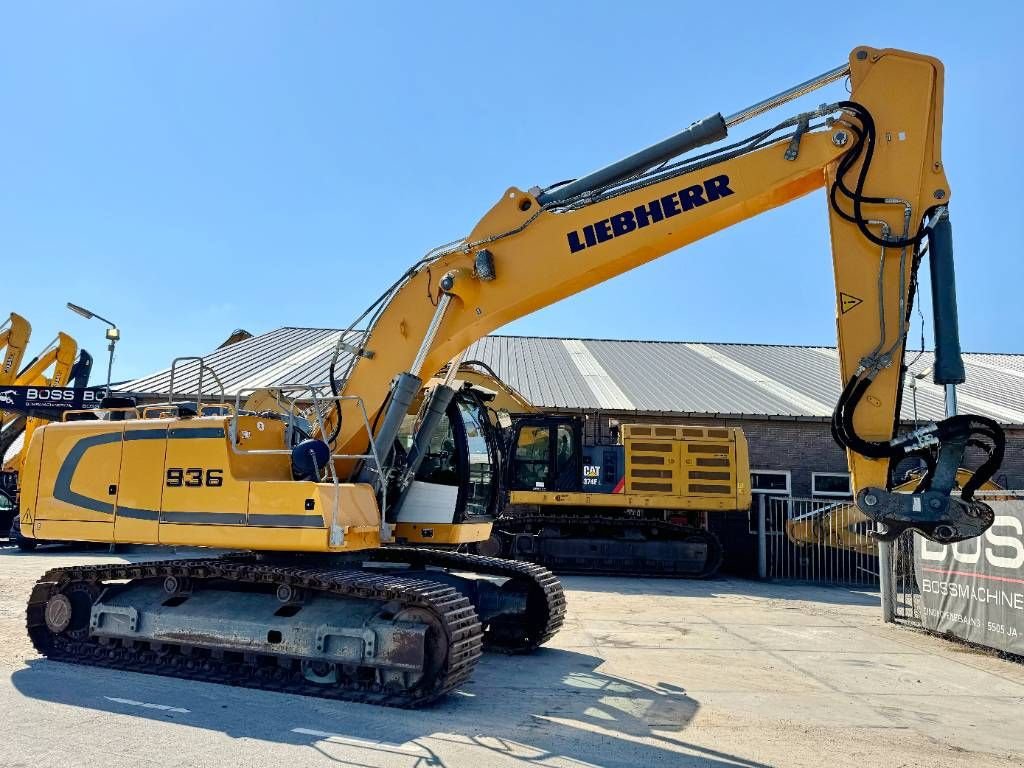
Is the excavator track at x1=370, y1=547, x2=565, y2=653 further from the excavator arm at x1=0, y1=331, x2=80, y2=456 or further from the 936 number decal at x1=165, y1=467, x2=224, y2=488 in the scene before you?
the excavator arm at x1=0, y1=331, x2=80, y2=456

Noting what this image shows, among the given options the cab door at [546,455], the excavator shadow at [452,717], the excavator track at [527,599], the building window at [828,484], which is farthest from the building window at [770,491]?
the excavator shadow at [452,717]

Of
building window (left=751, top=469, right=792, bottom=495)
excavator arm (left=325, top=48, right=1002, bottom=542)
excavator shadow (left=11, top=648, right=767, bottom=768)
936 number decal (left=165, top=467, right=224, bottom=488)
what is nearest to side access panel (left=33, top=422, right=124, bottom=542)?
936 number decal (left=165, top=467, right=224, bottom=488)

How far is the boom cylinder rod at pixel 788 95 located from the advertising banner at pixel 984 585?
17.1ft

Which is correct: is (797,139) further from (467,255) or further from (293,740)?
(293,740)

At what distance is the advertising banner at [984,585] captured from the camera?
8852mm

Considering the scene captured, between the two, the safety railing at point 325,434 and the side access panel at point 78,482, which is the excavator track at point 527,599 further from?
the side access panel at point 78,482

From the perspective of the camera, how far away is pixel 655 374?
1022 inches

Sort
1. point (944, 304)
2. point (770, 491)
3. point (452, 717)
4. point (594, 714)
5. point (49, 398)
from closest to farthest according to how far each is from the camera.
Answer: point (944, 304) < point (452, 717) < point (594, 714) < point (49, 398) < point (770, 491)

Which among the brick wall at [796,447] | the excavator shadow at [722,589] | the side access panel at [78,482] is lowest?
the excavator shadow at [722,589]

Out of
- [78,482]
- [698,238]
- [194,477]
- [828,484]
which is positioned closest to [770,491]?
[828,484]

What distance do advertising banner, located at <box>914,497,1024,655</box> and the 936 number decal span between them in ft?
25.8

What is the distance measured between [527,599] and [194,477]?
11.5ft

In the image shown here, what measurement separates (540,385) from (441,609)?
684 inches

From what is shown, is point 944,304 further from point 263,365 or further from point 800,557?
point 263,365
